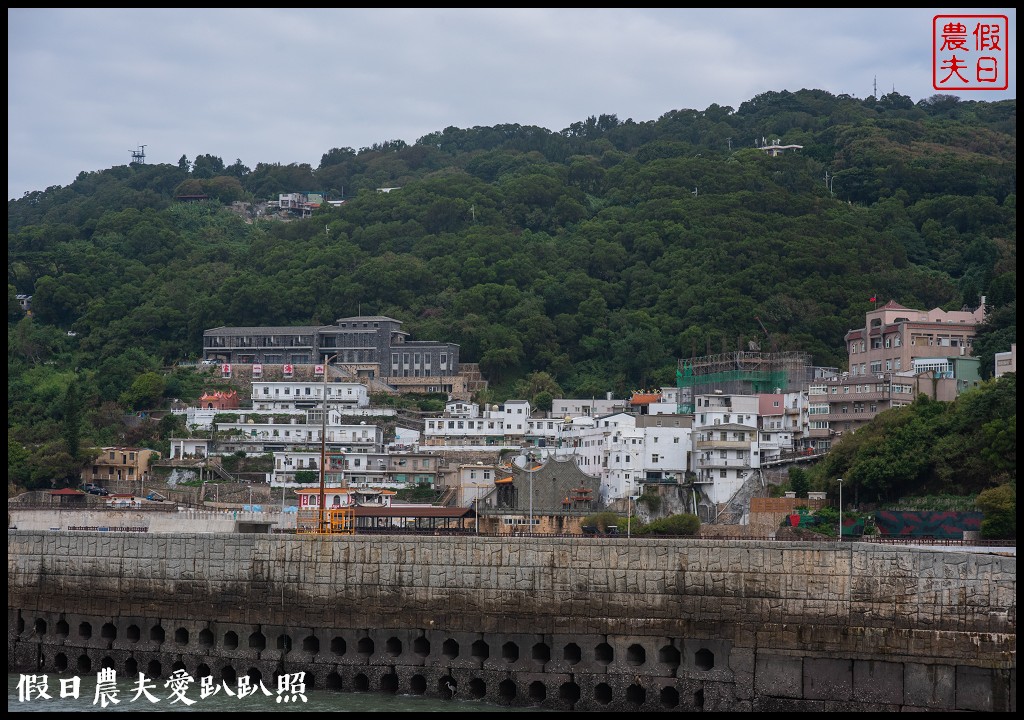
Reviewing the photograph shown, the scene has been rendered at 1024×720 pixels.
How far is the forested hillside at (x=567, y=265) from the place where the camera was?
82.8m

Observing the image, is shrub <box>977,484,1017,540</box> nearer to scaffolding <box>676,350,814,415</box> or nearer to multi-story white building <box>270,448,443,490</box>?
scaffolding <box>676,350,814,415</box>

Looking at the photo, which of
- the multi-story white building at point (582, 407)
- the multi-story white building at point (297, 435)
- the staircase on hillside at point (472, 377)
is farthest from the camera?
the staircase on hillside at point (472, 377)

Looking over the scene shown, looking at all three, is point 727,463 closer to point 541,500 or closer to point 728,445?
point 728,445

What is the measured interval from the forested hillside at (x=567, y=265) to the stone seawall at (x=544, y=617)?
3758 cm

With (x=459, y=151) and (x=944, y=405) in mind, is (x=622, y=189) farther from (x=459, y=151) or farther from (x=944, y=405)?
(x=944, y=405)

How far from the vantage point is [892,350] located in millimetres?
68750

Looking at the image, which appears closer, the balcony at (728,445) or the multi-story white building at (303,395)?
the balcony at (728,445)

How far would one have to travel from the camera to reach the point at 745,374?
6962cm

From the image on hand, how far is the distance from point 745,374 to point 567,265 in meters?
30.2

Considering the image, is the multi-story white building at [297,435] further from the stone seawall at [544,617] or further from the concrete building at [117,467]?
the stone seawall at [544,617]

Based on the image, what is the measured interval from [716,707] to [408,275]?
2891 inches

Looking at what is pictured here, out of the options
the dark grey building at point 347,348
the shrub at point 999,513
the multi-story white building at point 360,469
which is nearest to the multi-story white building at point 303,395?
the dark grey building at point 347,348

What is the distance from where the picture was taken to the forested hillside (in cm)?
8275

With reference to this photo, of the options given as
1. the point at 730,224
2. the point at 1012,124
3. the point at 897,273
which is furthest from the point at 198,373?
the point at 1012,124
